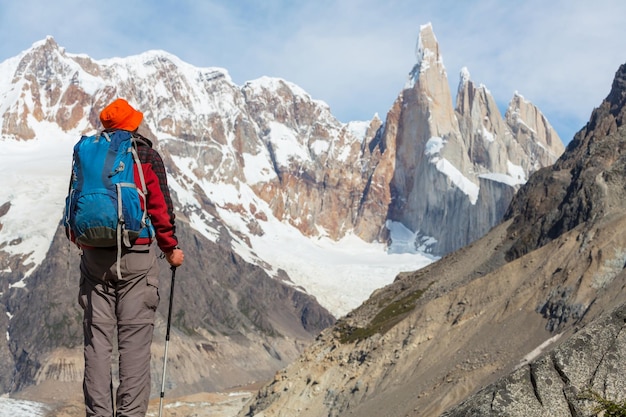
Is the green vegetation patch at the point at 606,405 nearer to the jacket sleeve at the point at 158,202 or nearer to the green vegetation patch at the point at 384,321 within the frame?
the jacket sleeve at the point at 158,202

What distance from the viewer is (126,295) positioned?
29.2ft

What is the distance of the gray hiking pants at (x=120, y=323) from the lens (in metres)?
8.75

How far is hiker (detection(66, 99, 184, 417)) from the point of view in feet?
28.7

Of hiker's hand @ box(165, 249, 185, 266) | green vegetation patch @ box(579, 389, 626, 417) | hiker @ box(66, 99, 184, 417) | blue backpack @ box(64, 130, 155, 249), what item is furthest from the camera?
hiker's hand @ box(165, 249, 185, 266)

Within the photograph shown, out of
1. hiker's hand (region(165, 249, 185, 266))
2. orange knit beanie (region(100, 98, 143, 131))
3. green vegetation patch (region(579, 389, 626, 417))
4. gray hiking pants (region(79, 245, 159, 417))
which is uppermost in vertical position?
orange knit beanie (region(100, 98, 143, 131))

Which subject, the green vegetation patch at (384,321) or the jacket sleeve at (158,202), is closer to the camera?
the jacket sleeve at (158,202)

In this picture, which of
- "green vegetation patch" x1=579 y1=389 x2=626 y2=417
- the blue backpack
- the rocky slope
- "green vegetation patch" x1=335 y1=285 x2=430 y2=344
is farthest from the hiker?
"green vegetation patch" x1=335 y1=285 x2=430 y2=344

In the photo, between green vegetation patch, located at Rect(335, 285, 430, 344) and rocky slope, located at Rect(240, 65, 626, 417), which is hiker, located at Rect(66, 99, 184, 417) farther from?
green vegetation patch, located at Rect(335, 285, 430, 344)

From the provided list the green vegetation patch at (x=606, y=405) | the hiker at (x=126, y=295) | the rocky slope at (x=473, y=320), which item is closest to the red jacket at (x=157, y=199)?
the hiker at (x=126, y=295)

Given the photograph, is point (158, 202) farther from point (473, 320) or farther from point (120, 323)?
point (473, 320)

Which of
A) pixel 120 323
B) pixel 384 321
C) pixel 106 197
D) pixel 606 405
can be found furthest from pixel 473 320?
pixel 106 197

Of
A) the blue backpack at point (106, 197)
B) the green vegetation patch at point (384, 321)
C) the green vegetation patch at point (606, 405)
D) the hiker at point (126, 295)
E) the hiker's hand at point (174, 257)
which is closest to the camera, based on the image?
the green vegetation patch at point (606, 405)

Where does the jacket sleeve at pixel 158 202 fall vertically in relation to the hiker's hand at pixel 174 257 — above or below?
above

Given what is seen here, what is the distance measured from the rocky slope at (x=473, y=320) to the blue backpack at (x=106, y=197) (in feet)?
51.0
